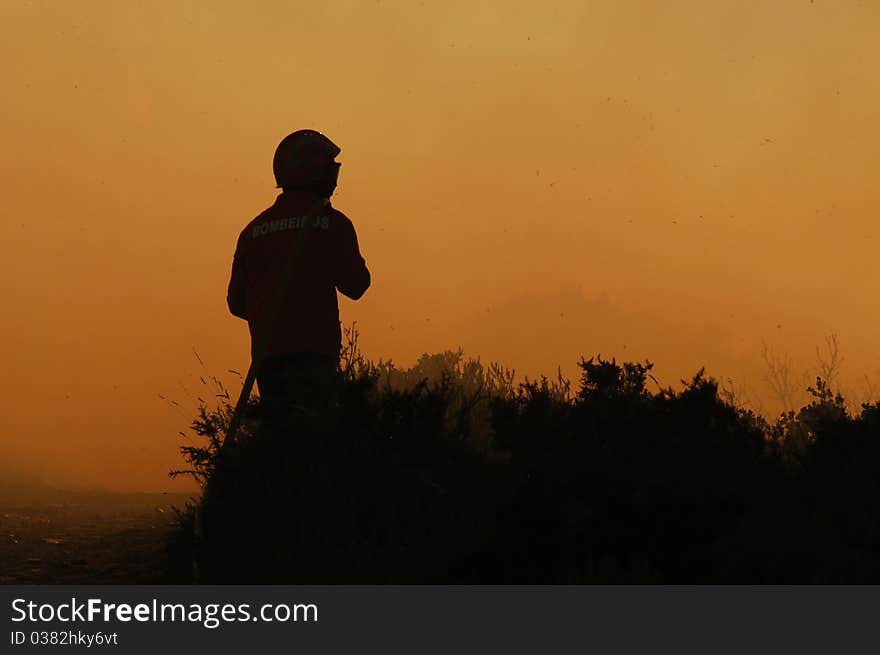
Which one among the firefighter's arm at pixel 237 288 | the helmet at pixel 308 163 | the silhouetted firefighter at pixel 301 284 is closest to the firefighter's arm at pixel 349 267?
the silhouetted firefighter at pixel 301 284

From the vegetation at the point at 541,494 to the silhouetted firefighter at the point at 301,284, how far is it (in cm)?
26

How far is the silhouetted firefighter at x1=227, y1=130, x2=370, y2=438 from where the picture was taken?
8.21 metres

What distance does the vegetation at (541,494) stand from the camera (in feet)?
18.8

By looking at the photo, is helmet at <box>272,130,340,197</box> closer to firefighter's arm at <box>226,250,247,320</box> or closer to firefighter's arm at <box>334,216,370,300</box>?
firefighter's arm at <box>334,216,370,300</box>

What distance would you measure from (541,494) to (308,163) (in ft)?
11.3

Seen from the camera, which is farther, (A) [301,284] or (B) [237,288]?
(B) [237,288]

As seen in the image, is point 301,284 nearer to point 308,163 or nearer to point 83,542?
point 308,163

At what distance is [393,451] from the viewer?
791cm

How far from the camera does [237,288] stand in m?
8.83

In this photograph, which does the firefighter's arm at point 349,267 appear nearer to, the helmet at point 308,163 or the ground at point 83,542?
the helmet at point 308,163

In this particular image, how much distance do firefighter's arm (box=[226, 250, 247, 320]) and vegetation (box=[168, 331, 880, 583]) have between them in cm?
80

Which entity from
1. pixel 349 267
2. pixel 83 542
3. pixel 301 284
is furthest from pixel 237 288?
pixel 83 542
